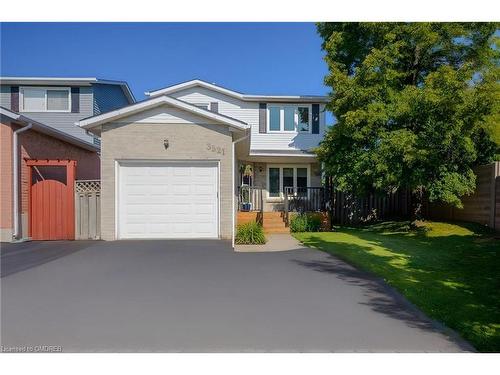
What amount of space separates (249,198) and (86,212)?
8.10 metres

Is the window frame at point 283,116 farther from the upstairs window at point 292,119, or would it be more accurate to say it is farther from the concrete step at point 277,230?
the concrete step at point 277,230

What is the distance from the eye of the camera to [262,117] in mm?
17250

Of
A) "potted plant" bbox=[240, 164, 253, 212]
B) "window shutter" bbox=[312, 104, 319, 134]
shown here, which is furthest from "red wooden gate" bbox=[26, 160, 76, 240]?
"window shutter" bbox=[312, 104, 319, 134]

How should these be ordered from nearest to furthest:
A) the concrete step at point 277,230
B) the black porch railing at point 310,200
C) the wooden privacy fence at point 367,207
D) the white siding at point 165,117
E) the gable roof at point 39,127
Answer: the gable roof at point 39,127, the white siding at point 165,117, the concrete step at point 277,230, the black porch railing at point 310,200, the wooden privacy fence at point 367,207

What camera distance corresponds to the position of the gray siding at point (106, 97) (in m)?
17.9

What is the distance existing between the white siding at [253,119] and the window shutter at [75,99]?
5.13 m

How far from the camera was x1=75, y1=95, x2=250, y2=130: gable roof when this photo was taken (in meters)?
9.80

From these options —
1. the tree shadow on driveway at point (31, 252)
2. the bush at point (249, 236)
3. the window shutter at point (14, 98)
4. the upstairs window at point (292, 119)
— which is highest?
the window shutter at point (14, 98)

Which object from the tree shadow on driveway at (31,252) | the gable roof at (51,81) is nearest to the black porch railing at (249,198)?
the tree shadow on driveway at (31,252)

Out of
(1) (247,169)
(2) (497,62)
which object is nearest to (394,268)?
(2) (497,62)

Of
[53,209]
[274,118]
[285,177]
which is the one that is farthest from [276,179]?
[53,209]

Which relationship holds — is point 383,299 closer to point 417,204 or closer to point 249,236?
point 249,236

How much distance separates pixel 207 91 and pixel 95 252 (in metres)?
12.0

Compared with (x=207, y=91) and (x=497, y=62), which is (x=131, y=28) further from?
(x=497, y=62)
